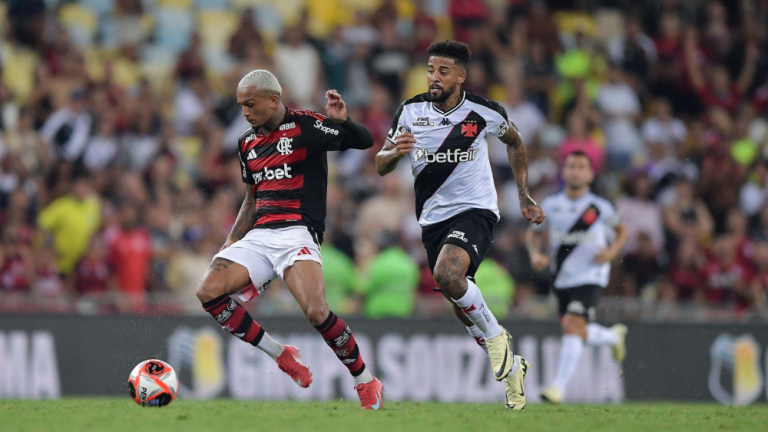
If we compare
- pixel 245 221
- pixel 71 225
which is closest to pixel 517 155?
pixel 245 221

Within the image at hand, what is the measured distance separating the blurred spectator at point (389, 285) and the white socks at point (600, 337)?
2537 mm

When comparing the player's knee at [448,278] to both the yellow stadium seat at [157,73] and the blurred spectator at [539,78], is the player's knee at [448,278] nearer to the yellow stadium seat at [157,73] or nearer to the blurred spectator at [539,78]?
the blurred spectator at [539,78]

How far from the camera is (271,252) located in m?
9.05

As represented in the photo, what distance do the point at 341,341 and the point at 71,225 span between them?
24.1 ft

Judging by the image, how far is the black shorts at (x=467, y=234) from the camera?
30.1ft

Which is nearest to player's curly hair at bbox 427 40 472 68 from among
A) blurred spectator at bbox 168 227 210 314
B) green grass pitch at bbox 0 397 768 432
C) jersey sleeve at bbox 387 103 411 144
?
jersey sleeve at bbox 387 103 411 144

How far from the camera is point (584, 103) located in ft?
58.2

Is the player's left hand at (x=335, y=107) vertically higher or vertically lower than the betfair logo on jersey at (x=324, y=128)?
higher

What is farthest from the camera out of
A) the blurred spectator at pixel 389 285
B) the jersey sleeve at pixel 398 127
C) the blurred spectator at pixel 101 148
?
the blurred spectator at pixel 101 148

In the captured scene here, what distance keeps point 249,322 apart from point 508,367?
2223 millimetres

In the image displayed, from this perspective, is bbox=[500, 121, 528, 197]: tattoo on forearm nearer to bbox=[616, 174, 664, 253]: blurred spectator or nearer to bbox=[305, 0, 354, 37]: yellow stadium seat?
bbox=[616, 174, 664, 253]: blurred spectator

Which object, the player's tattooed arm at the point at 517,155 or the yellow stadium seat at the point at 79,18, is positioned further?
the yellow stadium seat at the point at 79,18

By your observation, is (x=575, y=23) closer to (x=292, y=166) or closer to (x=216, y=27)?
(x=216, y=27)

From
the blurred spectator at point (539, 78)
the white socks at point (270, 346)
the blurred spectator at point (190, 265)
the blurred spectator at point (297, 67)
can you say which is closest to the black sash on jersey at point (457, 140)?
the white socks at point (270, 346)
